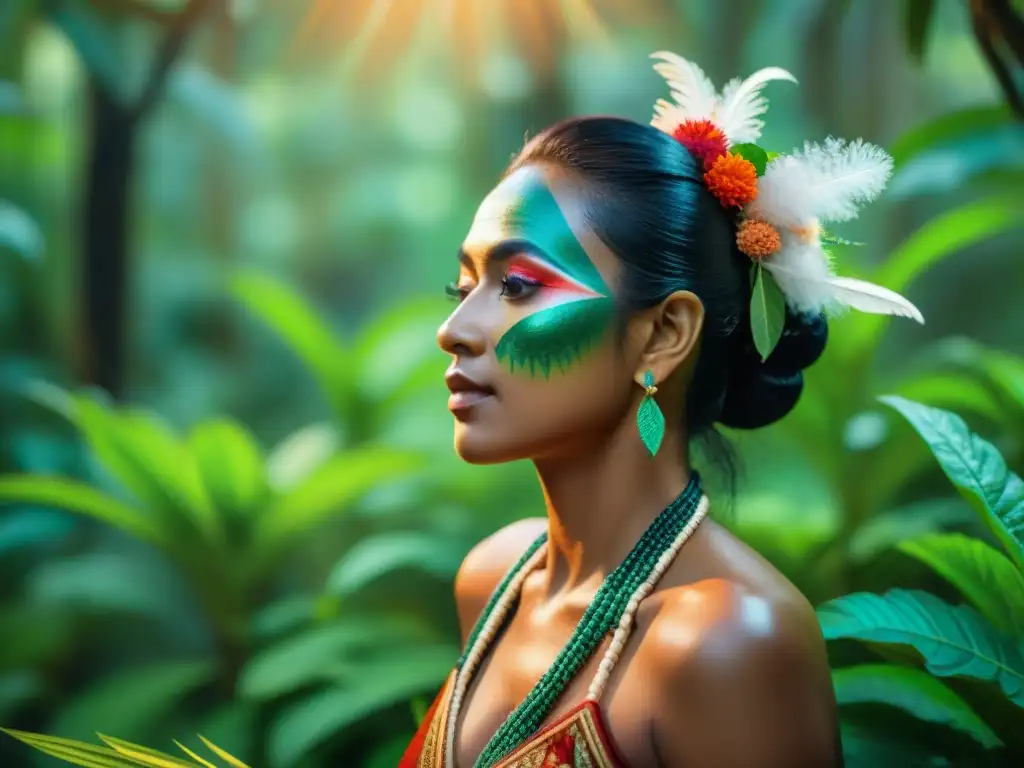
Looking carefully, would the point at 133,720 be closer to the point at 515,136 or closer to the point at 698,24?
the point at 515,136

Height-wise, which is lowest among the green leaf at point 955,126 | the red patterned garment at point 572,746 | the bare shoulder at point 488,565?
the red patterned garment at point 572,746

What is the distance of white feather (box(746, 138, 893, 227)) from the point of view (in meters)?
1.02

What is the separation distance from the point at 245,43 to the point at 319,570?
152 cm

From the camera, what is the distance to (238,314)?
10.1 ft

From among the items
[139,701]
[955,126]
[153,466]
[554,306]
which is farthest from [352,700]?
[955,126]

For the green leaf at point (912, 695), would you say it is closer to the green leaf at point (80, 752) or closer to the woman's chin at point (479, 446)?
the woman's chin at point (479, 446)

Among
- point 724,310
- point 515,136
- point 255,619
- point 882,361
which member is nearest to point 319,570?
point 255,619

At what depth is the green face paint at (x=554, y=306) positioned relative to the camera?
0.99 meters

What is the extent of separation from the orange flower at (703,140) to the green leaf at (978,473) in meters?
0.35

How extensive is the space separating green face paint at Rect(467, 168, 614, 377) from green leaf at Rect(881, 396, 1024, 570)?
1.30ft

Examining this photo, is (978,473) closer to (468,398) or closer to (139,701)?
(468,398)

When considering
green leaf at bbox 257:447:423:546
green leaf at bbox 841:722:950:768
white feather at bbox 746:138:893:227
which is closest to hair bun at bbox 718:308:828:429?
white feather at bbox 746:138:893:227

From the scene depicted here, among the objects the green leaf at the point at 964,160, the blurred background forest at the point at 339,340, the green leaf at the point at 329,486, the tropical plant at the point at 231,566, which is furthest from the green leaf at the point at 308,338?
the green leaf at the point at 964,160

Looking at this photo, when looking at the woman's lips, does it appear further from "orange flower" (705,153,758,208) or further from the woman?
"orange flower" (705,153,758,208)
